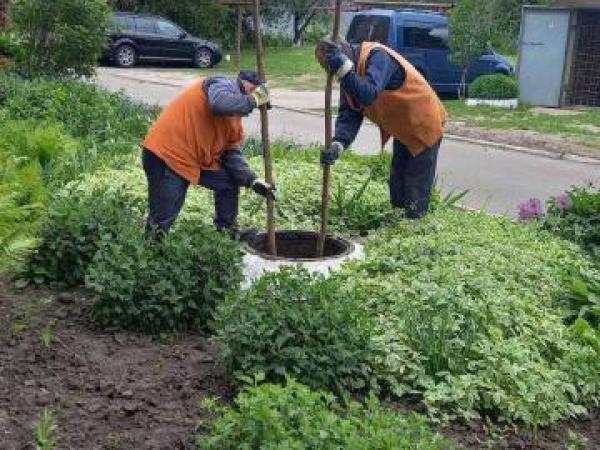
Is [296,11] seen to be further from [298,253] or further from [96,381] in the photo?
[96,381]

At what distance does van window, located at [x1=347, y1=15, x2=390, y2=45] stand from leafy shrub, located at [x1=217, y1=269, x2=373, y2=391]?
17.2 metres

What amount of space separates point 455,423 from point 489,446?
0.69 feet

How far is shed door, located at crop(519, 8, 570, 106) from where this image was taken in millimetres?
20078

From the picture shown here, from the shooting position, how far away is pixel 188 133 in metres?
5.89

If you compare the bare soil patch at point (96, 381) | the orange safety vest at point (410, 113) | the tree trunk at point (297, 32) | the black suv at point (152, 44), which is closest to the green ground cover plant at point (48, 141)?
the bare soil patch at point (96, 381)

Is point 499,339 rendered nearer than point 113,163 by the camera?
Yes

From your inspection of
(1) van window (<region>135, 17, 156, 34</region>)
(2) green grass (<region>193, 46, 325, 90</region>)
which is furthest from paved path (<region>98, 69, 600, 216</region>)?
(1) van window (<region>135, 17, 156, 34</region>)

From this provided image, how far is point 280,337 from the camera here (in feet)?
13.6

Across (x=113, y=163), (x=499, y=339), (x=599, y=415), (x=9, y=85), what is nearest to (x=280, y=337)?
(x=499, y=339)

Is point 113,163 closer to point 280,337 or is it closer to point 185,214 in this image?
point 185,214

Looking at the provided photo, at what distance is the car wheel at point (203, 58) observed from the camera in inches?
1172

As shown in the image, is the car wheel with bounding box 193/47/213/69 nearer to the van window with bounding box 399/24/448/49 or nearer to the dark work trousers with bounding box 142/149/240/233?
the van window with bounding box 399/24/448/49

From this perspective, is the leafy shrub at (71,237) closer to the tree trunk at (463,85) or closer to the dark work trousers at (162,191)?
the dark work trousers at (162,191)

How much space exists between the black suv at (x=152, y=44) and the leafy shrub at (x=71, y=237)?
23134 mm
